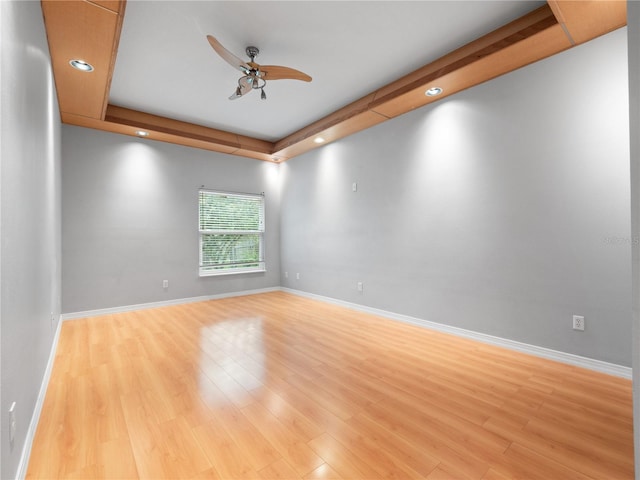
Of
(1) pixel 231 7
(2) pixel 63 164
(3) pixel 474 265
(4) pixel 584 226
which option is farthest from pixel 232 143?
(4) pixel 584 226

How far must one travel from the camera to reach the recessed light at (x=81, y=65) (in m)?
2.56

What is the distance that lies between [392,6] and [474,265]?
252cm

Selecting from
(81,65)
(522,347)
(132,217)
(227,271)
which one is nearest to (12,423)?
(81,65)

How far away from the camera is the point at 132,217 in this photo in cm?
447

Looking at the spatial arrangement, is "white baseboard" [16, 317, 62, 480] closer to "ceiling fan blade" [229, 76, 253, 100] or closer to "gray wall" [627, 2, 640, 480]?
"gray wall" [627, 2, 640, 480]

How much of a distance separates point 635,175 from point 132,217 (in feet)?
17.4

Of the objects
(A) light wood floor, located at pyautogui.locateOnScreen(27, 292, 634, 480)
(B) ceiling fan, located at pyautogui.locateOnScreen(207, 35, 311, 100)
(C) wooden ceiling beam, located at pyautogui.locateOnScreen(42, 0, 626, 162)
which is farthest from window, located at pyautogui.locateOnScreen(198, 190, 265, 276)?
(B) ceiling fan, located at pyautogui.locateOnScreen(207, 35, 311, 100)

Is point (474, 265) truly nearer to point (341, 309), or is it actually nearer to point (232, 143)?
point (341, 309)

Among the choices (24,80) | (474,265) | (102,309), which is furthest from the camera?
(102,309)

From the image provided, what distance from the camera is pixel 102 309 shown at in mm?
4199

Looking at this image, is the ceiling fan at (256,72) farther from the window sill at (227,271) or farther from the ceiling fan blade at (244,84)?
the window sill at (227,271)

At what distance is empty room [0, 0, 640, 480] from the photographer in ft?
4.78

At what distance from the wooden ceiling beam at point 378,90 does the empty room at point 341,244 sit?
0.02 metres

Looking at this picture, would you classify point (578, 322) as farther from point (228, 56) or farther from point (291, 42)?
point (228, 56)
